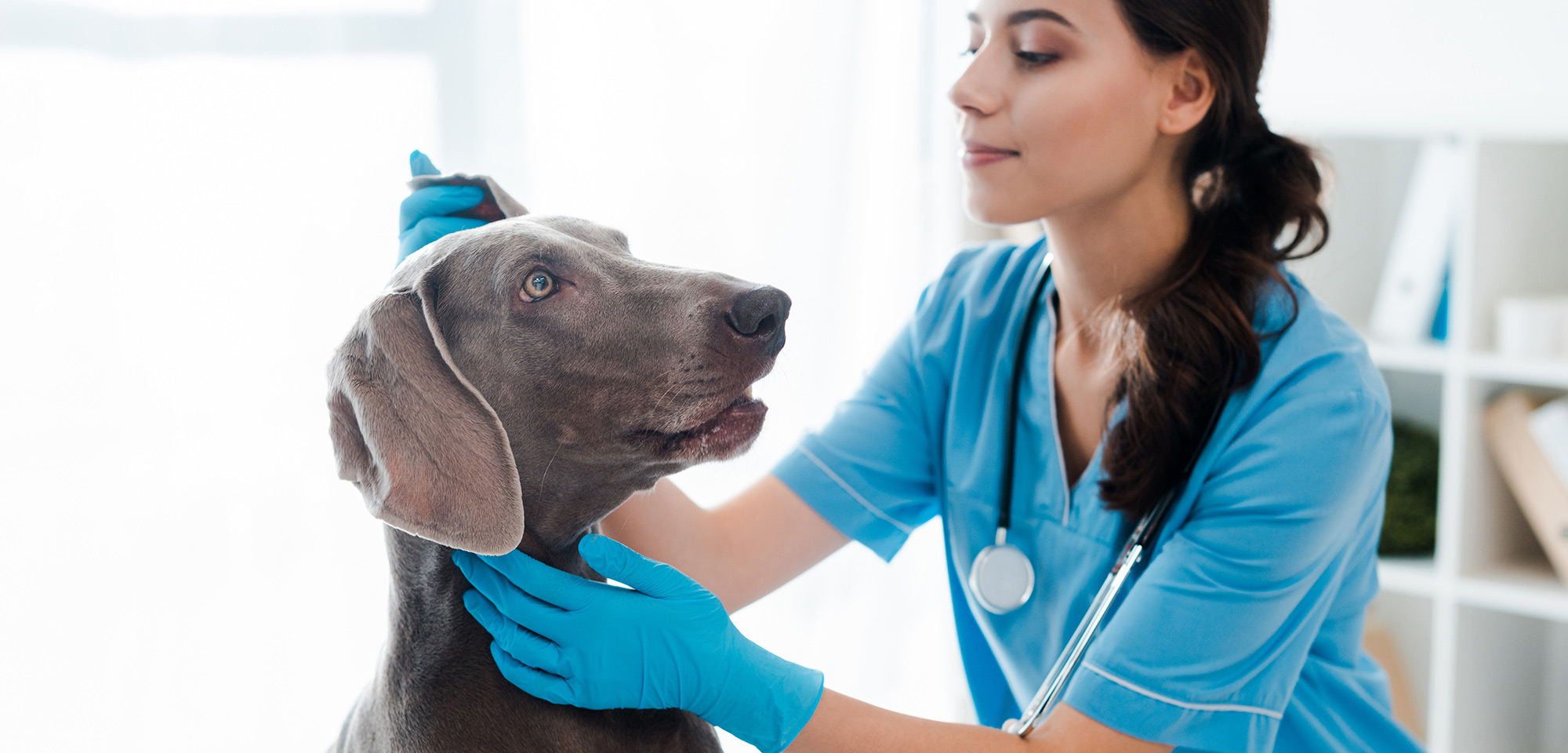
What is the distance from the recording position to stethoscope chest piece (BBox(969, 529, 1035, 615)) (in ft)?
4.42

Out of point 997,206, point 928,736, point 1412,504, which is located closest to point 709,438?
point 928,736

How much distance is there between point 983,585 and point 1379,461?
47cm

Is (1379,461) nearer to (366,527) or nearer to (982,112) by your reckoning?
(982,112)

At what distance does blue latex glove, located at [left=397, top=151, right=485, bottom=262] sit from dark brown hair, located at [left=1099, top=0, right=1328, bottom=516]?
2.52ft

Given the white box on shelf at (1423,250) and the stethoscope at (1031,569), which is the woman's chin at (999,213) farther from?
the white box on shelf at (1423,250)

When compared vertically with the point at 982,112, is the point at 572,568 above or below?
below

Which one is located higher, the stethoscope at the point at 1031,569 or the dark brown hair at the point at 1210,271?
the dark brown hair at the point at 1210,271

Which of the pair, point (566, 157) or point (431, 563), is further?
point (566, 157)

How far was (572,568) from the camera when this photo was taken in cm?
97

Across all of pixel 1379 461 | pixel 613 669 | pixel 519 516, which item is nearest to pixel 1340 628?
pixel 1379 461

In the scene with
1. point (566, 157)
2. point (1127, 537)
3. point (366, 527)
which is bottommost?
point (366, 527)

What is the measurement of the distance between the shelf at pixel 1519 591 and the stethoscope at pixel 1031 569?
1.17 meters

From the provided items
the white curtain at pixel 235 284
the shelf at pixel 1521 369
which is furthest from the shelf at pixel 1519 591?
the white curtain at pixel 235 284

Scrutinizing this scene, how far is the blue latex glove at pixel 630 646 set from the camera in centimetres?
90
